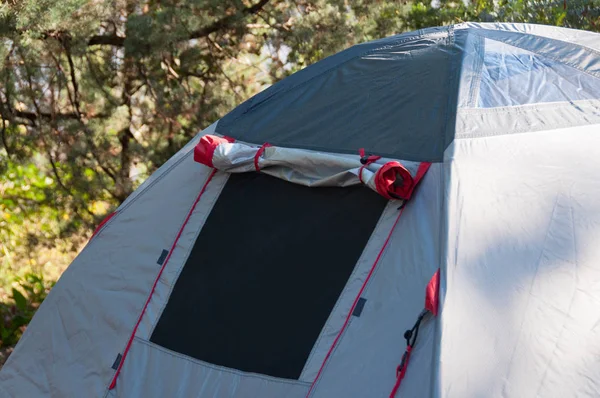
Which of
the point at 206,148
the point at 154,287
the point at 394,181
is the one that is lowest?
the point at 154,287

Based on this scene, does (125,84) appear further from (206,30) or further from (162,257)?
(162,257)

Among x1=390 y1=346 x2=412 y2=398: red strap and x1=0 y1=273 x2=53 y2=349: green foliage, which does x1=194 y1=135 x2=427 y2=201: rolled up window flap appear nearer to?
x1=390 y1=346 x2=412 y2=398: red strap

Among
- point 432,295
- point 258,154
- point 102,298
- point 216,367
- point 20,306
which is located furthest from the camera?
point 20,306

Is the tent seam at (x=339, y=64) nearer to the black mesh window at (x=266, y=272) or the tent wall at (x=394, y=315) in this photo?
the black mesh window at (x=266, y=272)

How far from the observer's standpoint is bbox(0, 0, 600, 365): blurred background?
5.14 meters

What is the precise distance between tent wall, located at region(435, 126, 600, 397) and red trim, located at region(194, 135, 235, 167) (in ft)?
3.60

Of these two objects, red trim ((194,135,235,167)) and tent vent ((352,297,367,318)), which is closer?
tent vent ((352,297,367,318))

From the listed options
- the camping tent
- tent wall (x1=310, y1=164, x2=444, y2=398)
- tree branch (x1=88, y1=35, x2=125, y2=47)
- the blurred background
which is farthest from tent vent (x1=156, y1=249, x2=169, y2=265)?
tree branch (x1=88, y1=35, x2=125, y2=47)

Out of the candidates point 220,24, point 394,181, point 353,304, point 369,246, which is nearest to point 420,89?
point 394,181

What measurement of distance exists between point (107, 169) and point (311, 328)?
3133 millimetres

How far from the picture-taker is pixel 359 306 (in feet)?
9.16

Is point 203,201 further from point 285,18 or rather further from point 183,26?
point 285,18

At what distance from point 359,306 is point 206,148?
1.06m

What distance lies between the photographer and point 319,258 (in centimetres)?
299
